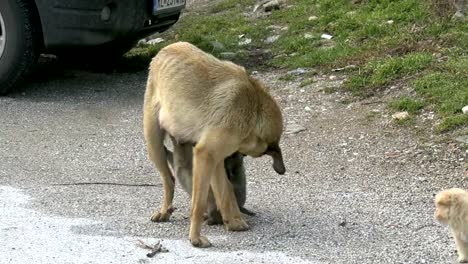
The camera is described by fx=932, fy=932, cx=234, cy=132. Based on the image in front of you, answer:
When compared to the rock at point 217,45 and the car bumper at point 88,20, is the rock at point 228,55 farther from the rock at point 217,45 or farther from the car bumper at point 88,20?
the car bumper at point 88,20

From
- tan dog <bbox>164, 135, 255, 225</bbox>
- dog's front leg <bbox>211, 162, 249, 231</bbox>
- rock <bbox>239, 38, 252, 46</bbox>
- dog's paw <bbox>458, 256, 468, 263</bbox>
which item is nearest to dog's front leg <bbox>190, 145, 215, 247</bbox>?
dog's front leg <bbox>211, 162, 249, 231</bbox>

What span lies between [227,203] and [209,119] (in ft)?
1.65

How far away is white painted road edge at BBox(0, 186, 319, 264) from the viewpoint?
15.6 feet

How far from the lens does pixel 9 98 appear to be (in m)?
8.45

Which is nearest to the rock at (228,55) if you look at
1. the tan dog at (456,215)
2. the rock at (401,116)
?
the rock at (401,116)

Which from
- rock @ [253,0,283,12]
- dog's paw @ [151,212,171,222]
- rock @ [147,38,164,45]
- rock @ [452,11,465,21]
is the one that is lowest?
rock @ [147,38,164,45]

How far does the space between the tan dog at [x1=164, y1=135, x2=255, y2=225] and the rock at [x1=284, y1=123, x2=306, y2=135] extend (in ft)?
6.07

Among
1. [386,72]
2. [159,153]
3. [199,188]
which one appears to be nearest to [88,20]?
[386,72]

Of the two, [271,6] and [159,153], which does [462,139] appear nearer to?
[159,153]

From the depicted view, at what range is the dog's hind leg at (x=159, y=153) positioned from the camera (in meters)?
5.48

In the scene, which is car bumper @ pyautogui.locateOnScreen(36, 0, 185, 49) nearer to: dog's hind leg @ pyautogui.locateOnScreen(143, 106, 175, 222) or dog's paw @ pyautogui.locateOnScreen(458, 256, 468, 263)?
dog's hind leg @ pyautogui.locateOnScreen(143, 106, 175, 222)

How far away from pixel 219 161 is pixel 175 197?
40.3 inches

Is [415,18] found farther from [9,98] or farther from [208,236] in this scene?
[208,236]

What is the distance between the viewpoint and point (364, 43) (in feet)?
30.1
